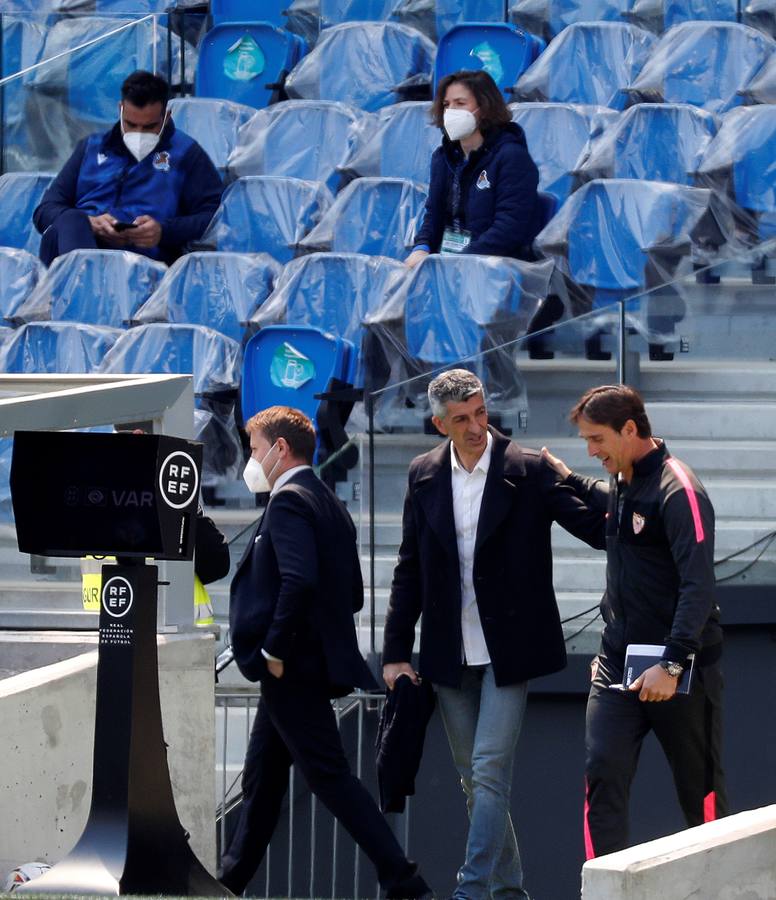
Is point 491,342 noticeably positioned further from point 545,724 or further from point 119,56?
point 119,56

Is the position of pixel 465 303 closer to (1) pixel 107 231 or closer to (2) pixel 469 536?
(1) pixel 107 231

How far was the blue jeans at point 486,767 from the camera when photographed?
472cm

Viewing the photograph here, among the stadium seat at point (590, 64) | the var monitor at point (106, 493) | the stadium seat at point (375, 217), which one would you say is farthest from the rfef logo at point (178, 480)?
the stadium seat at point (590, 64)

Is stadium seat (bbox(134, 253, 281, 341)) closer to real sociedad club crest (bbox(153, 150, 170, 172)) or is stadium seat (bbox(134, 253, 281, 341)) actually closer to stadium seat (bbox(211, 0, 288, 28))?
real sociedad club crest (bbox(153, 150, 170, 172))

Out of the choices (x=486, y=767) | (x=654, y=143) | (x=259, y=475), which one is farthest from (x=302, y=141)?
(x=486, y=767)

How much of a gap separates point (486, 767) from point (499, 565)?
570mm

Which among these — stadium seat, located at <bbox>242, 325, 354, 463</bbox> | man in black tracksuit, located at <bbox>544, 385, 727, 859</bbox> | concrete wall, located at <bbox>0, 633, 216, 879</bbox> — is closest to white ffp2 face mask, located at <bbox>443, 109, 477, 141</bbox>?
stadium seat, located at <bbox>242, 325, 354, 463</bbox>

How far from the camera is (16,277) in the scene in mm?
9344

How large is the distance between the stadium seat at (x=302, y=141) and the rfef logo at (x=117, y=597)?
6127mm

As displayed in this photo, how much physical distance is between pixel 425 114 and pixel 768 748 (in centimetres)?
469

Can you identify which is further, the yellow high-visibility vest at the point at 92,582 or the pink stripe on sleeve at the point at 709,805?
the yellow high-visibility vest at the point at 92,582

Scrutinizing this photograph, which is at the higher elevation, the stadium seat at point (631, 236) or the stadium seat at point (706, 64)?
the stadium seat at point (706, 64)

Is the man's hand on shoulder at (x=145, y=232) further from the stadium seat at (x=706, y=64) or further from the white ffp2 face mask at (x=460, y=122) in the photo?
the stadium seat at (x=706, y=64)

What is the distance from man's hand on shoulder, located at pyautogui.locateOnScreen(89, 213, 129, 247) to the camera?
30.2 feet
